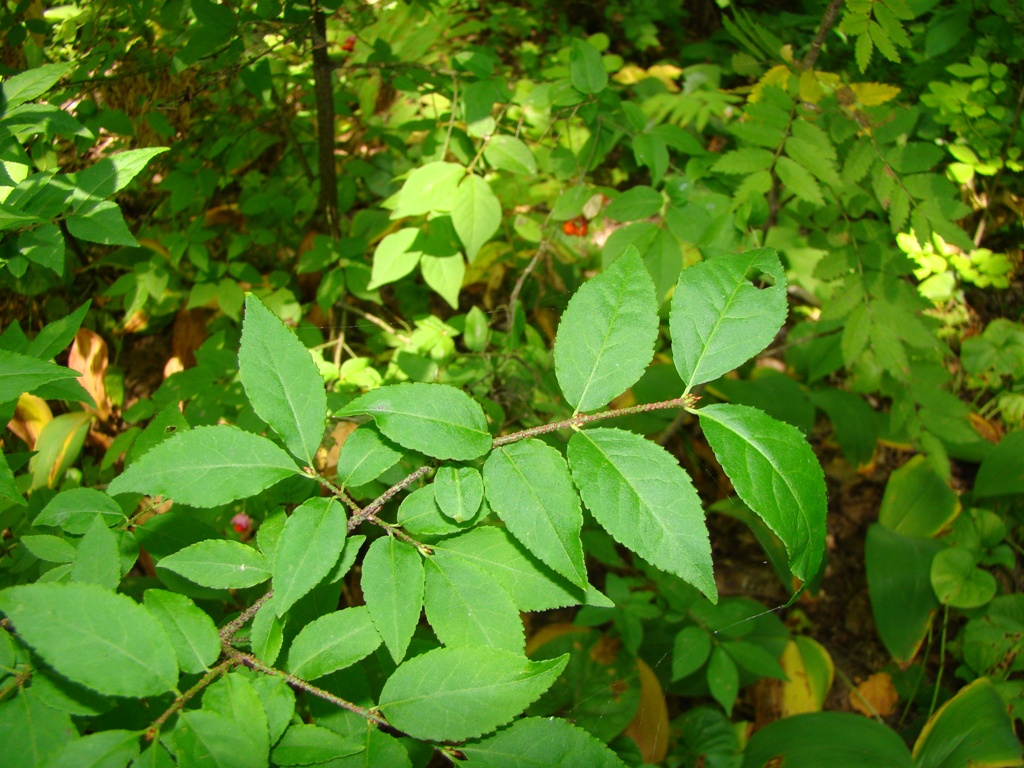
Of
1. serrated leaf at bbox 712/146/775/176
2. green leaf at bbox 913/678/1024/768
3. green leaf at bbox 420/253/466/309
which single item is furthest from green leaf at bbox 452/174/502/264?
green leaf at bbox 913/678/1024/768

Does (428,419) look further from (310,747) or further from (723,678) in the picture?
(723,678)

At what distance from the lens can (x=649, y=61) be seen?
3.57m

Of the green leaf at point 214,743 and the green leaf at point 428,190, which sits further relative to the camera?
the green leaf at point 428,190

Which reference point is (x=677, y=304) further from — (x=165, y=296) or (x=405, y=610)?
(x=165, y=296)

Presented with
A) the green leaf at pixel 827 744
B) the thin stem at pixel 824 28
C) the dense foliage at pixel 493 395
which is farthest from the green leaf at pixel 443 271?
the green leaf at pixel 827 744

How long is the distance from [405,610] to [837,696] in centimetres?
208

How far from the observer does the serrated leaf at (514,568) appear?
0.63 metres

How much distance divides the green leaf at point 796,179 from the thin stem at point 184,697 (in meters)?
1.24

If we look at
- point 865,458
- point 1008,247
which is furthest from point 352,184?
point 1008,247

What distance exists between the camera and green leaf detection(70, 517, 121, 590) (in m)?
0.58

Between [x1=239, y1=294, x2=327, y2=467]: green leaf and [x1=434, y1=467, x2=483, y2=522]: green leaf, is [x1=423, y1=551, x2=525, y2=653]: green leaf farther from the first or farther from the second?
[x1=239, y1=294, x2=327, y2=467]: green leaf

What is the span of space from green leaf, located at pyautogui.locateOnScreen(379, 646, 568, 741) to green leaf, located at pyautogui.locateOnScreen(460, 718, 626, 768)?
0.10 ft

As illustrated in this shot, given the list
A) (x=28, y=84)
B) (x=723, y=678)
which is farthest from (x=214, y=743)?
(x=723, y=678)

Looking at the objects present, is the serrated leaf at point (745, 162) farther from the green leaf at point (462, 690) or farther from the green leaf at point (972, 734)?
the green leaf at point (972, 734)
